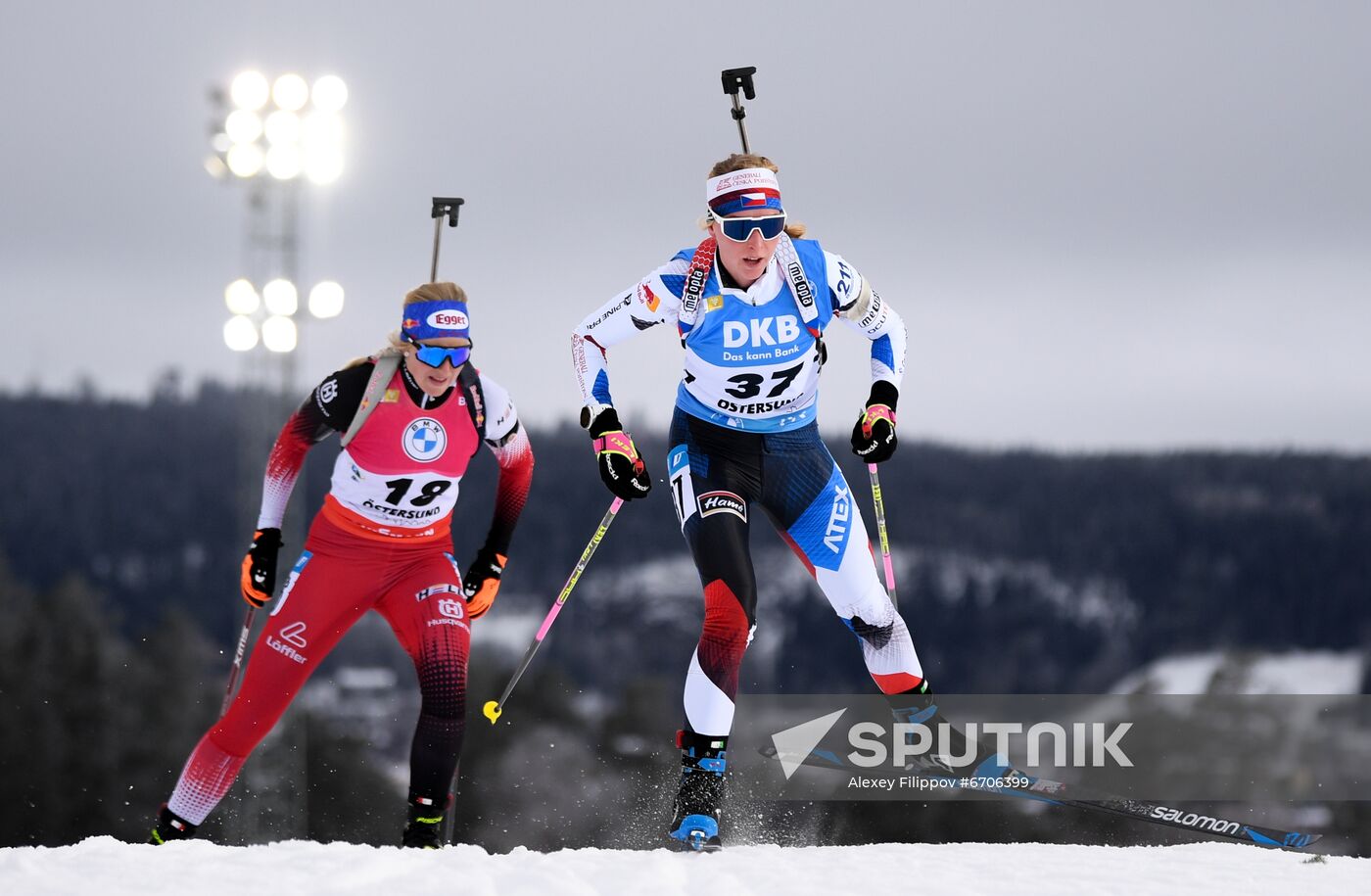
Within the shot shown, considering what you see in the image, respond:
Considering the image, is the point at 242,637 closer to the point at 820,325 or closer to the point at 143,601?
the point at 820,325

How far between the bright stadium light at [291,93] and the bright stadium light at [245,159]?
14.7 inches

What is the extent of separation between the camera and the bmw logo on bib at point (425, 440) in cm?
640

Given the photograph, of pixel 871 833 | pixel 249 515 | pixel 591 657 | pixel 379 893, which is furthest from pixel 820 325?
pixel 591 657

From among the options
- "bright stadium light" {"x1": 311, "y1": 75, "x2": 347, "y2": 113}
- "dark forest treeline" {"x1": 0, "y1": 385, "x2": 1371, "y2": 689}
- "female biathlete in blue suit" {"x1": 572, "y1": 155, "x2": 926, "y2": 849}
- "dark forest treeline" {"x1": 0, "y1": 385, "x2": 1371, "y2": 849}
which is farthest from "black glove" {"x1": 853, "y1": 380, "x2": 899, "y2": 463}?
"dark forest treeline" {"x1": 0, "y1": 385, "x2": 1371, "y2": 689}

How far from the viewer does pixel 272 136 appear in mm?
11734

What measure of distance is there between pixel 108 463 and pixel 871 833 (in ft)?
123

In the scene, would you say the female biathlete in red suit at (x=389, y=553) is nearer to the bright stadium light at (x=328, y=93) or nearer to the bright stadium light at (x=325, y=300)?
the bright stadium light at (x=325, y=300)

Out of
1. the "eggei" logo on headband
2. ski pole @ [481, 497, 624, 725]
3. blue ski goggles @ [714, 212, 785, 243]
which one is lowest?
ski pole @ [481, 497, 624, 725]

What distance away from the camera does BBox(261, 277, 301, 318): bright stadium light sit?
11.2 metres

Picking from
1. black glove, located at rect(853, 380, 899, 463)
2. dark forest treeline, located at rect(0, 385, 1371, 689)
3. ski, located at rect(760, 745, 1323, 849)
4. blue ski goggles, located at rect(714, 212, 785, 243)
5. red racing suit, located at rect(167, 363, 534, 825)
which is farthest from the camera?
dark forest treeline, located at rect(0, 385, 1371, 689)

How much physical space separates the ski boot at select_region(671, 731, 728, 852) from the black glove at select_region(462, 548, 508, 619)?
1102 mm

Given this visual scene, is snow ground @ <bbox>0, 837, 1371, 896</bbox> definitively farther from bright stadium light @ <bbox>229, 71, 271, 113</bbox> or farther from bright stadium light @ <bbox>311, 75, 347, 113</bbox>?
bright stadium light @ <bbox>229, 71, 271, 113</bbox>

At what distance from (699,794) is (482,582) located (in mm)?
1373

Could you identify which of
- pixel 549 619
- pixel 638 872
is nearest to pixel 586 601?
pixel 549 619
